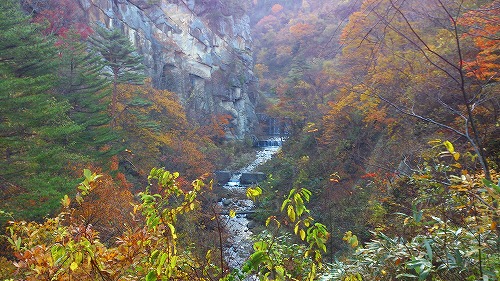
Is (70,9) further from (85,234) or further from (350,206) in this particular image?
(85,234)

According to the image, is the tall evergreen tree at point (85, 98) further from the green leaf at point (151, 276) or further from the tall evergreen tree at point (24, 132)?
the green leaf at point (151, 276)

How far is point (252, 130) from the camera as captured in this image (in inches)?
1486

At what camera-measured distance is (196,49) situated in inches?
1258

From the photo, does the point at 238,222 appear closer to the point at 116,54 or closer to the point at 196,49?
the point at 116,54

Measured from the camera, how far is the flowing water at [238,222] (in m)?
9.85

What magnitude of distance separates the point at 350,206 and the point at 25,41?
37.1 ft

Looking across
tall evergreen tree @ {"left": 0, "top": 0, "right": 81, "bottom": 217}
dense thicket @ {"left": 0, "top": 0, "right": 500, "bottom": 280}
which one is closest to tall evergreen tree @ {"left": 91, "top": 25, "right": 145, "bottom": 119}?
dense thicket @ {"left": 0, "top": 0, "right": 500, "bottom": 280}

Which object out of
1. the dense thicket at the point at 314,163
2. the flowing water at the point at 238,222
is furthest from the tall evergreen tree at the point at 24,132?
the flowing water at the point at 238,222

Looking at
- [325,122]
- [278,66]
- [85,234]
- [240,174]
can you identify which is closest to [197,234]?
[85,234]

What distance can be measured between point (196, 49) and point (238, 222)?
22360 mm

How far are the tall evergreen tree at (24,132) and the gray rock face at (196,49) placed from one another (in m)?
15.2

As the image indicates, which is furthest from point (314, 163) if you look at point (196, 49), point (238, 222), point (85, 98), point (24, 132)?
point (196, 49)

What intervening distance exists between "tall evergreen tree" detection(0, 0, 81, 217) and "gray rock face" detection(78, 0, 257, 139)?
15.2 m

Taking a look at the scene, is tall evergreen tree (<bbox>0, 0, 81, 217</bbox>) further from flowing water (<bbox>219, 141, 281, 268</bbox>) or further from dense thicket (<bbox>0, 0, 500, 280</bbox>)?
→ flowing water (<bbox>219, 141, 281, 268</bbox>)
